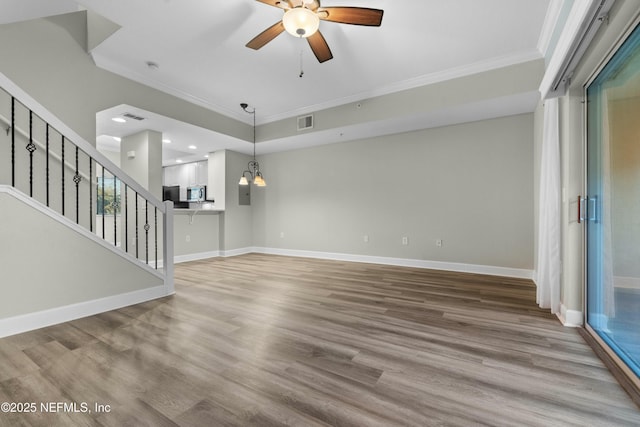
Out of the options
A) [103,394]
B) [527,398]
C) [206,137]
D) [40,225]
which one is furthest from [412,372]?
[206,137]

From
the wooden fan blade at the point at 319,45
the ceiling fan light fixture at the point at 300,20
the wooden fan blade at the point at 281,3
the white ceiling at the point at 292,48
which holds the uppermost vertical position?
the white ceiling at the point at 292,48

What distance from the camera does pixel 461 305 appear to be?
300 centimetres

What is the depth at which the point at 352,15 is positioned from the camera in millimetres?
2277

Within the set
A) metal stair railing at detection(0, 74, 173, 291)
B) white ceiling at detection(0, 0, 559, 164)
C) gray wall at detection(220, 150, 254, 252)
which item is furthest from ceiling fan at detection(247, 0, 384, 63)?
gray wall at detection(220, 150, 254, 252)

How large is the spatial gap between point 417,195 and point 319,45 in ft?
10.6

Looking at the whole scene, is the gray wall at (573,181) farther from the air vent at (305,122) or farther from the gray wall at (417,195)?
the air vent at (305,122)

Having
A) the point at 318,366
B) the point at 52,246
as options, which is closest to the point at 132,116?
the point at 52,246

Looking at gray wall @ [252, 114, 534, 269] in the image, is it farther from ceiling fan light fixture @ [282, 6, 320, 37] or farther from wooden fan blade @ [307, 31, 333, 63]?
ceiling fan light fixture @ [282, 6, 320, 37]

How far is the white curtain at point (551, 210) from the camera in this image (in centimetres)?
268

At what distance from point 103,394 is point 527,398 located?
2344 mm

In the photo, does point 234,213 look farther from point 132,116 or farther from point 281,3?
point 281,3

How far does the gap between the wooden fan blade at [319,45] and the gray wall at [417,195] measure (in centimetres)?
279

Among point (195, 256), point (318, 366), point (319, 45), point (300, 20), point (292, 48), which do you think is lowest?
point (318, 366)

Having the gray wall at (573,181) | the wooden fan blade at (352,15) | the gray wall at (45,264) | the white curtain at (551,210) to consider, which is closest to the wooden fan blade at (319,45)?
→ the wooden fan blade at (352,15)
